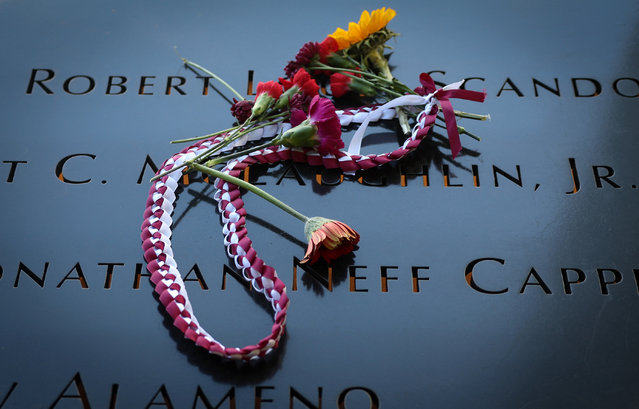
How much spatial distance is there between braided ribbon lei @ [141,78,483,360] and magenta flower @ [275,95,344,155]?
0.17 ft

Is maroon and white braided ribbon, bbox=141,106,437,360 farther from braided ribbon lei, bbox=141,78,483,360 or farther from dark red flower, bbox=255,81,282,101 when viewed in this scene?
dark red flower, bbox=255,81,282,101

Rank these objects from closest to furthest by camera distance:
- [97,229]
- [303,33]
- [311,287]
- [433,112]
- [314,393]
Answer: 1. [314,393]
2. [311,287]
3. [97,229]
4. [433,112]
5. [303,33]

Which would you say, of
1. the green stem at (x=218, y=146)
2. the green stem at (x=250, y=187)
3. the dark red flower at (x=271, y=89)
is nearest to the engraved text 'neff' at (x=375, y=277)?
the green stem at (x=250, y=187)

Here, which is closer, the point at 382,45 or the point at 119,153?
the point at 119,153

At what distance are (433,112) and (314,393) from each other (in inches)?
29.6

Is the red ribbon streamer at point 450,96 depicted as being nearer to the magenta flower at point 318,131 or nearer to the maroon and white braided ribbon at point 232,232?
the maroon and white braided ribbon at point 232,232

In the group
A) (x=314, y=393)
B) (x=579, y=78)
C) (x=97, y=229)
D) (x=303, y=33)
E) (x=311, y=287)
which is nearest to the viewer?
(x=314, y=393)

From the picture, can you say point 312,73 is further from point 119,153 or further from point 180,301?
point 180,301

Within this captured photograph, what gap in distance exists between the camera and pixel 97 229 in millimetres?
1581

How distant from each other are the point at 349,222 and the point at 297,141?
0.22 metres

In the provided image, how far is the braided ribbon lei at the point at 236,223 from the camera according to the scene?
1372mm

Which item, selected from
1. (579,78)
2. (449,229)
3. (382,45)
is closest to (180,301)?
(449,229)

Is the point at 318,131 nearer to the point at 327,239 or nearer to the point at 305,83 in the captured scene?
the point at 305,83

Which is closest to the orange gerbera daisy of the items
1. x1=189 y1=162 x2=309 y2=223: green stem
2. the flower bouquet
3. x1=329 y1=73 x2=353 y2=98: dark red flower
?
the flower bouquet
